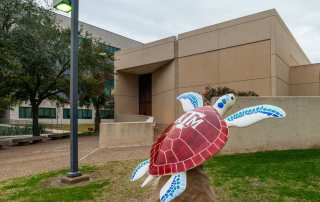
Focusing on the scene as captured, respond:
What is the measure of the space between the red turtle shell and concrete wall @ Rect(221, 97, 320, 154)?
608 centimetres

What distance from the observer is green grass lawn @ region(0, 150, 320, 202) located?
5.50m

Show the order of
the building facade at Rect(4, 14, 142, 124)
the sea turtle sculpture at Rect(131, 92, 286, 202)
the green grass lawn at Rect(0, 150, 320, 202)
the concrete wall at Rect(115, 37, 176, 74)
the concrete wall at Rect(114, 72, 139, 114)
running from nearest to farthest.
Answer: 1. the sea turtle sculpture at Rect(131, 92, 286, 202)
2. the green grass lawn at Rect(0, 150, 320, 202)
3. the concrete wall at Rect(115, 37, 176, 74)
4. the concrete wall at Rect(114, 72, 139, 114)
5. the building facade at Rect(4, 14, 142, 124)

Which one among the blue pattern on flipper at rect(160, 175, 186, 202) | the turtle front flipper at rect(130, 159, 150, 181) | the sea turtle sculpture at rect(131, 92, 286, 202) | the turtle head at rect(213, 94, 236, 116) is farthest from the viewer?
the turtle head at rect(213, 94, 236, 116)

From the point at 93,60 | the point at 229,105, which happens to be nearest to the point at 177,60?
the point at 93,60

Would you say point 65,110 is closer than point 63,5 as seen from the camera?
No

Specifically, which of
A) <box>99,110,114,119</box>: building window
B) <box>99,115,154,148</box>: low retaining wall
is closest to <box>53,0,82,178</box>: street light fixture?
<box>99,115,154,148</box>: low retaining wall

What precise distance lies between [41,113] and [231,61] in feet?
109

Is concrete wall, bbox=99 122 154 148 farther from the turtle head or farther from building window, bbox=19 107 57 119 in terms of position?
building window, bbox=19 107 57 119

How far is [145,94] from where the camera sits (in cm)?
2916

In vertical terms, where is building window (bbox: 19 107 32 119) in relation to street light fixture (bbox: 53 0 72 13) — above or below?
below

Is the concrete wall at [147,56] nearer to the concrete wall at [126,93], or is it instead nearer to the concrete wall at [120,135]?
the concrete wall at [126,93]

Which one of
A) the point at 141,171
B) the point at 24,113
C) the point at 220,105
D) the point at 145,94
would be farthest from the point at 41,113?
the point at 220,105

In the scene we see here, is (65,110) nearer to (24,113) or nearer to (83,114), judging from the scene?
(83,114)

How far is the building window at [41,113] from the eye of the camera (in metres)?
41.2
